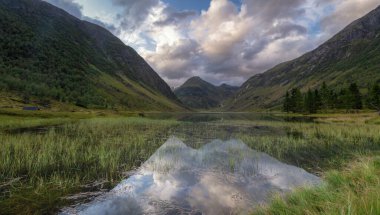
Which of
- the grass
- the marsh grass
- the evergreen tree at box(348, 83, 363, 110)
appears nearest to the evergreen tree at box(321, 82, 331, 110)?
the evergreen tree at box(348, 83, 363, 110)

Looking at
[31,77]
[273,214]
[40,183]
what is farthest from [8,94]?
[273,214]

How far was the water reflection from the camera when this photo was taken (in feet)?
39.5

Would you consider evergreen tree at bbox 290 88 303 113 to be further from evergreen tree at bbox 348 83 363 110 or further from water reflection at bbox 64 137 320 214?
water reflection at bbox 64 137 320 214

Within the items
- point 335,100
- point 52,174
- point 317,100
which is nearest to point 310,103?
point 317,100

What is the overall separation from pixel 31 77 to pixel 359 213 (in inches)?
7396

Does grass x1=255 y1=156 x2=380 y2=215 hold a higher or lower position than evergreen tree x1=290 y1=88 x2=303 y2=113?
lower

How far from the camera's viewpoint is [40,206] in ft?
37.2

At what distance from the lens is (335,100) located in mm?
120062

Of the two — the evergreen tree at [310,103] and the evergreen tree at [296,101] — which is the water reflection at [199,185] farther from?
the evergreen tree at [296,101]

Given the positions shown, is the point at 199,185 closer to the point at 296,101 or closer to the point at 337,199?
the point at 337,199

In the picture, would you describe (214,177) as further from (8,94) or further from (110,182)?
(8,94)

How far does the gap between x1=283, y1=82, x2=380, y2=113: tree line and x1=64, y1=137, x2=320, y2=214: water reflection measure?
99591 mm

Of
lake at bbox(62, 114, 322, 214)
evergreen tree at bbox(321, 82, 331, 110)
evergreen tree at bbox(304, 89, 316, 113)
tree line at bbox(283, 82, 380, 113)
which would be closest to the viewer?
lake at bbox(62, 114, 322, 214)

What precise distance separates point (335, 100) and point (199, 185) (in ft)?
411
